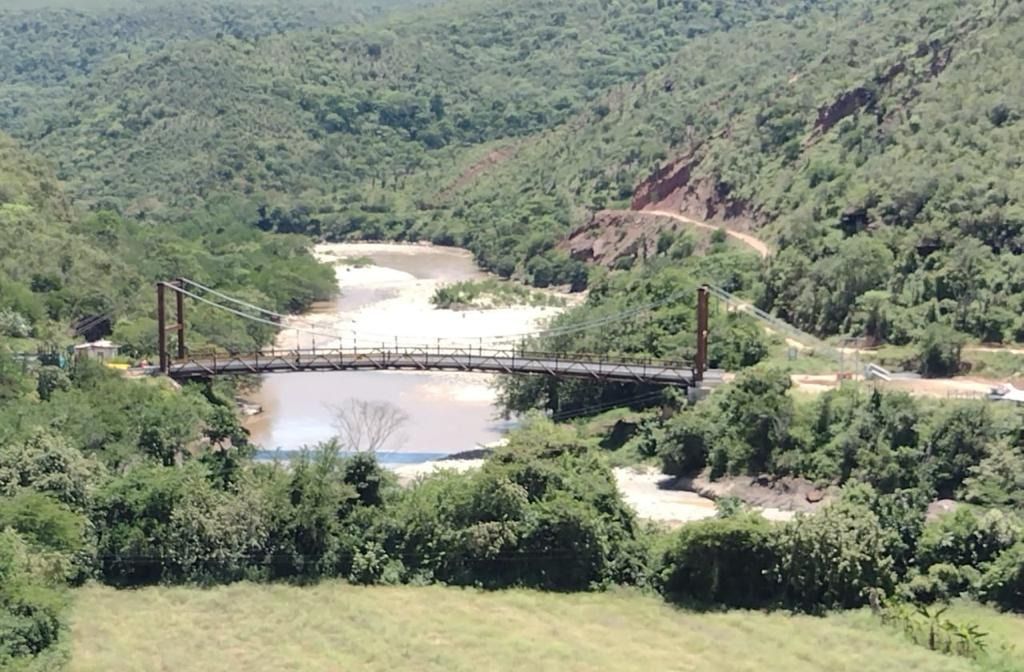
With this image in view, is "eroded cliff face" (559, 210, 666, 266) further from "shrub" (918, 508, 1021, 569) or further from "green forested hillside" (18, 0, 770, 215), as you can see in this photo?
"shrub" (918, 508, 1021, 569)

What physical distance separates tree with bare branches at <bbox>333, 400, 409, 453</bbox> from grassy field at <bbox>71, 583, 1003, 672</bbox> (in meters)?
13.5

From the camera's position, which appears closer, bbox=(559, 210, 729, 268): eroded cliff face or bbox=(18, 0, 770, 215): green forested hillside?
bbox=(559, 210, 729, 268): eroded cliff face

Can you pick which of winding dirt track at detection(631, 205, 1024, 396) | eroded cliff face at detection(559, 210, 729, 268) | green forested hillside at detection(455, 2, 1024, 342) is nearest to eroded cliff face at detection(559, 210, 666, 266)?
eroded cliff face at detection(559, 210, 729, 268)

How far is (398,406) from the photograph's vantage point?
53031 millimetres

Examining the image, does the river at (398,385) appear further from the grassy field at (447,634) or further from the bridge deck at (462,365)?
the grassy field at (447,634)

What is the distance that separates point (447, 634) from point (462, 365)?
60.1 feet

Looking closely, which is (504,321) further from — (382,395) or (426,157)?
(426,157)

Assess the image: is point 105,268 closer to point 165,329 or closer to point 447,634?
point 165,329

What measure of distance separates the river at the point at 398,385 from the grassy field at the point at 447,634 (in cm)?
1389

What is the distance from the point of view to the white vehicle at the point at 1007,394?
39906 millimetres

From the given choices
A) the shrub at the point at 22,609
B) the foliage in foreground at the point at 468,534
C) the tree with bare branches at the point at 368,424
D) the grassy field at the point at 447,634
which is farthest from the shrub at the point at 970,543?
the tree with bare branches at the point at 368,424

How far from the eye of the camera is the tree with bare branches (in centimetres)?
4697

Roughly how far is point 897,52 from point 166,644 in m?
56.7

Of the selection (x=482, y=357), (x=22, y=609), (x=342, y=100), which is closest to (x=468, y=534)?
Answer: (x=22, y=609)
